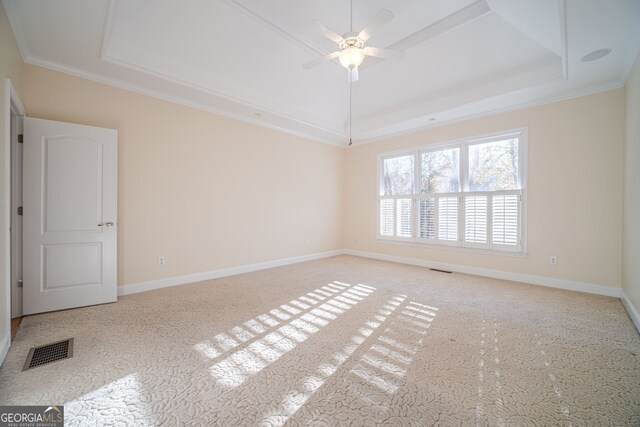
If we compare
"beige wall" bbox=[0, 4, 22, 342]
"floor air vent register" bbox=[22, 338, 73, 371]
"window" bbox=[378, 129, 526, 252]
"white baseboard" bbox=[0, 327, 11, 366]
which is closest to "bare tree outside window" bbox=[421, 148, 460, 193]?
"window" bbox=[378, 129, 526, 252]

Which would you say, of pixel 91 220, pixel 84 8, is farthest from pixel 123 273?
pixel 84 8

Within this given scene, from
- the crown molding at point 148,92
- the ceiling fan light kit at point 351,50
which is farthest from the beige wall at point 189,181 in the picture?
the ceiling fan light kit at point 351,50

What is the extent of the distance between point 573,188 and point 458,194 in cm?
153

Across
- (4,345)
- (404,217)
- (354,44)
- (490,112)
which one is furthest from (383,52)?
(4,345)

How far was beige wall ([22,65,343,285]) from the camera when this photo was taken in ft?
11.2

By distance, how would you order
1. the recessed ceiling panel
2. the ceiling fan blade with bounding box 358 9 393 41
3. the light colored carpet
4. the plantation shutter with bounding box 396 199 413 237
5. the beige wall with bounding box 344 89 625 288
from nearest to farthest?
the light colored carpet, the ceiling fan blade with bounding box 358 9 393 41, the recessed ceiling panel, the beige wall with bounding box 344 89 625 288, the plantation shutter with bounding box 396 199 413 237

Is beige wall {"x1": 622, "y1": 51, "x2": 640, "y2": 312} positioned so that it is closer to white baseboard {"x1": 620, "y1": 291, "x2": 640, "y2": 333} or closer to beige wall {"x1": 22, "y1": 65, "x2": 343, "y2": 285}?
white baseboard {"x1": 620, "y1": 291, "x2": 640, "y2": 333}

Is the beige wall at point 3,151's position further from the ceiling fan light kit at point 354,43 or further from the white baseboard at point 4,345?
the ceiling fan light kit at point 354,43

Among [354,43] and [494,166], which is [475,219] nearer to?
[494,166]

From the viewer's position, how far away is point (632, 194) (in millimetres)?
2971

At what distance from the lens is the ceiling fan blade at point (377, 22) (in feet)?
7.45

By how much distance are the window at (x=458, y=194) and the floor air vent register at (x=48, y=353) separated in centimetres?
522

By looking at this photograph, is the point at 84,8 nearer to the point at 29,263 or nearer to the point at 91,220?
the point at 91,220

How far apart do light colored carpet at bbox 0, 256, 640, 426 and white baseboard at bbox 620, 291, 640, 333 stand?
0.08 metres
